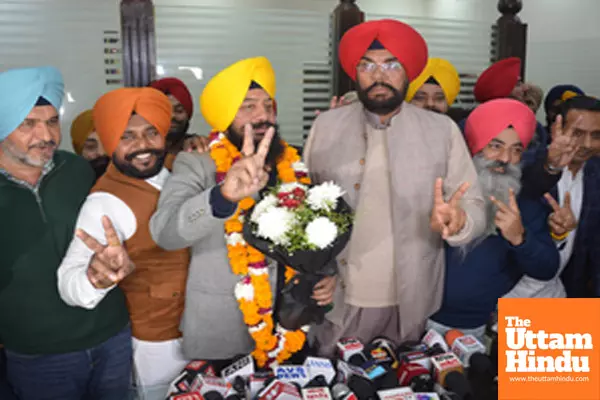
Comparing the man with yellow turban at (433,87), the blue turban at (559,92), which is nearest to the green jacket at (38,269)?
the man with yellow turban at (433,87)

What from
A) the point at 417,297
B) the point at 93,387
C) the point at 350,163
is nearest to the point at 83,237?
the point at 93,387

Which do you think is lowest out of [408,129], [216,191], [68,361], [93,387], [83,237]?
[93,387]

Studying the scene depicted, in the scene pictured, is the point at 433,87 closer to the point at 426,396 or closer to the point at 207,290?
the point at 207,290

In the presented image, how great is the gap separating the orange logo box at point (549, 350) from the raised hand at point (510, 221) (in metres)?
0.56

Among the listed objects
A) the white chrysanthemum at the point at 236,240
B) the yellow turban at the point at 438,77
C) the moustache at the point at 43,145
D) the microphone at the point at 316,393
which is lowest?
the microphone at the point at 316,393

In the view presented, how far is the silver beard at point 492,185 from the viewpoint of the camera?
80.2 inches

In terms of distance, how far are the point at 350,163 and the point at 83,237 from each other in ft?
3.56

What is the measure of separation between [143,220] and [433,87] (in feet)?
6.54

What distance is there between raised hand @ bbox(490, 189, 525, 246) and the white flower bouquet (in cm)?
67

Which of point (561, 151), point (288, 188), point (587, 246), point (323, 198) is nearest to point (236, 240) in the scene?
point (288, 188)

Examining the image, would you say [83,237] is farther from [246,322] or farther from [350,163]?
[350,163]

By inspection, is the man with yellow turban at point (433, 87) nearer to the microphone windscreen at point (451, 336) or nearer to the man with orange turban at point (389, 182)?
the man with orange turban at point (389, 182)

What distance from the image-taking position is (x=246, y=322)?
173 centimetres

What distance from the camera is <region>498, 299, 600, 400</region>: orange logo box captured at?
128 cm
